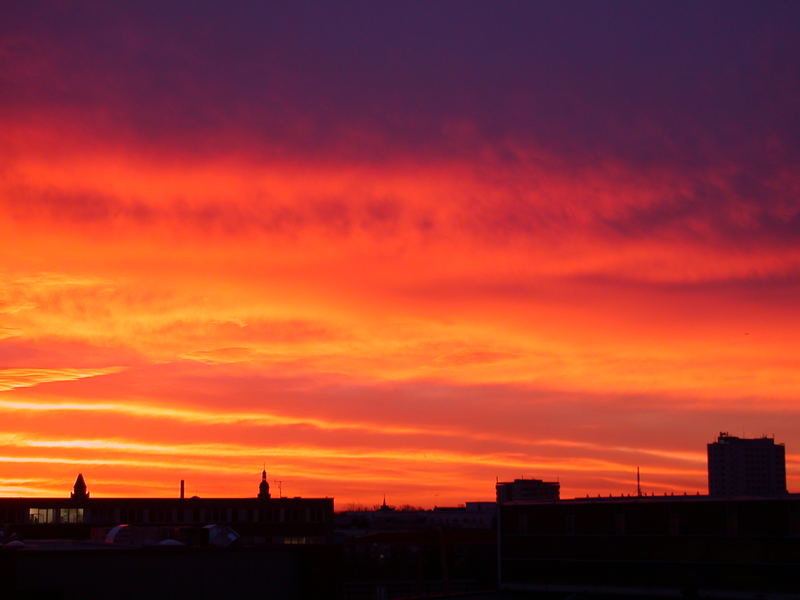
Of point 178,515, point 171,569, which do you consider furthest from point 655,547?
point 178,515

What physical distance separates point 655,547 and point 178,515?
96276mm

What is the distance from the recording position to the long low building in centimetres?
13962

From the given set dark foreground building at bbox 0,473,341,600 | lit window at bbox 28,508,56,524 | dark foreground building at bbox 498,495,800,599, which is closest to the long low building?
lit window at bbox 28,508,56,524

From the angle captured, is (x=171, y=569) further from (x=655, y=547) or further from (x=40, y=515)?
(x=40, y=515)

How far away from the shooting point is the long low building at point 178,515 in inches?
5497

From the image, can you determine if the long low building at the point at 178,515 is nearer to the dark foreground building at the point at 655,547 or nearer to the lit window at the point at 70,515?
the lit window at the point at 70,515

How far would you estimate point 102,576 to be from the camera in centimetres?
4328

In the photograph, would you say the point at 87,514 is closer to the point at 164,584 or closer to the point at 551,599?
the point at 551,599

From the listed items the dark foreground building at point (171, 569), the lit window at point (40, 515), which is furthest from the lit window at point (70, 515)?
the dark foreground building at point (171, 569)

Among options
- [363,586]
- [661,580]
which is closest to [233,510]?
[363,586]

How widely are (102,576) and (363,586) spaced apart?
75.2m

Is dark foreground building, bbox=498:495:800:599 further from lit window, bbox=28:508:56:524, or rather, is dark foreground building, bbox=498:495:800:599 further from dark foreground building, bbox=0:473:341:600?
lit window, bbox=28:508:56:524

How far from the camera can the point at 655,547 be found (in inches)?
2840

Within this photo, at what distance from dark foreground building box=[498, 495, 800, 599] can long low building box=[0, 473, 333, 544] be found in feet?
237
